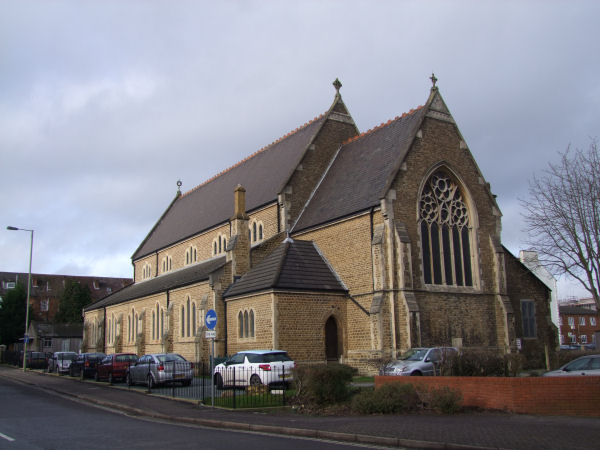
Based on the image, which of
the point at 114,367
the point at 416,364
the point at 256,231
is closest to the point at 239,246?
the point at 256,231

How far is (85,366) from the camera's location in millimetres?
30766

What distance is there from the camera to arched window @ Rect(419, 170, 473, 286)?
27391mm

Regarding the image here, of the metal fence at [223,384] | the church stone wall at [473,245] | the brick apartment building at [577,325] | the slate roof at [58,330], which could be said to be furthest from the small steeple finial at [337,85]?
the brick apartment building at [577,325]

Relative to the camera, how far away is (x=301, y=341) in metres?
25.8

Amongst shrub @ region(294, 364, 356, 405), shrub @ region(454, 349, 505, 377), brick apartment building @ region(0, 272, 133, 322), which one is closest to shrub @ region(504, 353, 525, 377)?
shrub @ region(454, 349, 505, 377)

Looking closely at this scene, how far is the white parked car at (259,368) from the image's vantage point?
19.7 metres

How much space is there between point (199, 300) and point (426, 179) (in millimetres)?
14074

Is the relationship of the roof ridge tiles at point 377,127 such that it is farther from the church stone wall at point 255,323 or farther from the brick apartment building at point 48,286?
the brick apartment building at point 48,286

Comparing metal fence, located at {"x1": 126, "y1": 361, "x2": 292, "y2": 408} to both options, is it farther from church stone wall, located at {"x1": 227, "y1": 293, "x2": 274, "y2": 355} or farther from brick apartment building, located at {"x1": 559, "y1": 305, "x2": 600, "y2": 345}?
brick apartment building, located at {"x1": 559, "y1": 305, "x2": 600, "y2": 345}

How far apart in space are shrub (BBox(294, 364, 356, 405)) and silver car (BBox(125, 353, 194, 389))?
7680 mm

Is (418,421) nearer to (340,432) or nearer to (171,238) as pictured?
(340,432)

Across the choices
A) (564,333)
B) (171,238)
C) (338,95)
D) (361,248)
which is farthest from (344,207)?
(564,333)

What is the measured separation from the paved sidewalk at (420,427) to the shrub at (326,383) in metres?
0.85

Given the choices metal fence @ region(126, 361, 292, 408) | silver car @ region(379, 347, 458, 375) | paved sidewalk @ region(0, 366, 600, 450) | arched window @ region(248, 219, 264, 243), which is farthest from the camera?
arched window @ region(248, 219, 264, 243)
